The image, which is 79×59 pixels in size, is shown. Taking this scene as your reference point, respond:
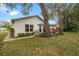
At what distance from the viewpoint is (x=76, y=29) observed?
333 cm

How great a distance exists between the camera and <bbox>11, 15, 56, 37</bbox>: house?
3.32 meters

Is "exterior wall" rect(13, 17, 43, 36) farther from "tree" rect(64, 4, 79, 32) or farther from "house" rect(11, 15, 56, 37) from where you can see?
"tree" rect(64, 4, 79, 32)

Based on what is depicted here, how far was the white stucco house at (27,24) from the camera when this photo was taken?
3.32 metres

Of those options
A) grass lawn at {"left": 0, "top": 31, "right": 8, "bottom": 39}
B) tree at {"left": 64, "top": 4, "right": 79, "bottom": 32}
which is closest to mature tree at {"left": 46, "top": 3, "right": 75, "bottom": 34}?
tree at {"left": 64, "top": 4, "right": 79, "bottom": 32}

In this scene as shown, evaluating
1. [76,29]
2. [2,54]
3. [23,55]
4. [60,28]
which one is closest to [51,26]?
[60,28]

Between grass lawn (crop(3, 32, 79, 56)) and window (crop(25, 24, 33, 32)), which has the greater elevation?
window (crop(25, 24, 33, 32))

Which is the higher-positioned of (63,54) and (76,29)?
(76,29)

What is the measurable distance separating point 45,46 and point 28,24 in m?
0.37

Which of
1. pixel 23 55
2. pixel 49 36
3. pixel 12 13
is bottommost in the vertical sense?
pixel 23 55

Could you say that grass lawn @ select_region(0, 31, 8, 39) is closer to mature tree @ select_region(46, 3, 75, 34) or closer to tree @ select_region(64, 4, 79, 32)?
mature tree @ select_region(46, 3, 75, 34)

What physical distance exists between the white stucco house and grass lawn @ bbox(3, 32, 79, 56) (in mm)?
135

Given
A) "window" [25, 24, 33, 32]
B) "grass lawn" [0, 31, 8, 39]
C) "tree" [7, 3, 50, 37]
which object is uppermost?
"tree" [7, 3, 50, 37]

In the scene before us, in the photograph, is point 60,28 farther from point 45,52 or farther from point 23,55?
point 23,55

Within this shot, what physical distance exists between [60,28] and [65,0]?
0.38 metres
